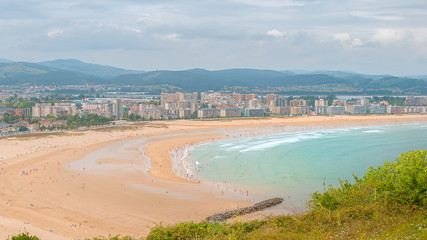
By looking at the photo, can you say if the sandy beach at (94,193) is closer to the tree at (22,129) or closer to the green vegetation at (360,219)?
the green vegetation at (360,219)

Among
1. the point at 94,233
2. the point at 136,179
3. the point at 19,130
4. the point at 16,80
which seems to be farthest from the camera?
the point at 16,80

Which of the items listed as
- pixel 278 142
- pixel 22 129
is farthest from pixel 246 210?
pixel 22 129

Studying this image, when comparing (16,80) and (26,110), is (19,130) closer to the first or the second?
(26,110)

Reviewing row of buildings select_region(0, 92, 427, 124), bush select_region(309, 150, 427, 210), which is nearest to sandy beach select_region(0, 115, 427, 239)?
bush select_region(309, 150, 427, 210)

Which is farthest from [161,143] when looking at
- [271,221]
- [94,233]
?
[271,221]

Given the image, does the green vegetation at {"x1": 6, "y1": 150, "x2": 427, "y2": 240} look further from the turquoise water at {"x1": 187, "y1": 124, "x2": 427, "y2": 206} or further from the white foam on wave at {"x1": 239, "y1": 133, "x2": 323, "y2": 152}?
the white foam on wave at {"x1": 239, "y1": 133, "x2": 323, "y2": 152}

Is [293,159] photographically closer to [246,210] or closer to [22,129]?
[246,210]
